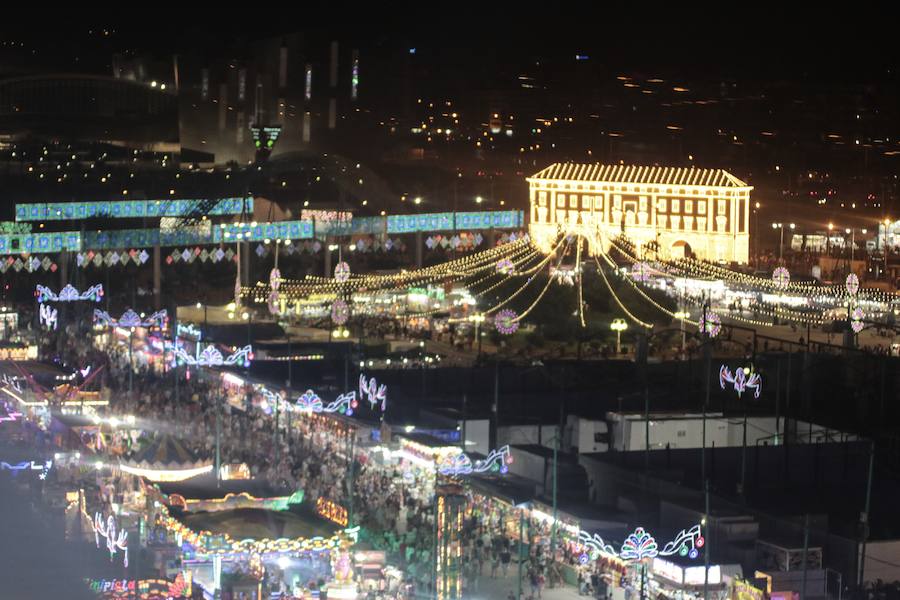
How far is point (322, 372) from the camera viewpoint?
880 inches

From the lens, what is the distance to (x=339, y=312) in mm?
28969

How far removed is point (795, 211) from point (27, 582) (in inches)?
1723

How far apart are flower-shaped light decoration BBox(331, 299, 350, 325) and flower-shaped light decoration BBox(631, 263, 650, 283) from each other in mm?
5895

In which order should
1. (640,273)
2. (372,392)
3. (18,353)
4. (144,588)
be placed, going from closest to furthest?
(144,588) < (372,392) < (18,353) < (640,273)

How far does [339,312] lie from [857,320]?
356 inches

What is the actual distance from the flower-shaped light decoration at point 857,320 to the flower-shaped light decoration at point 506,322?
223 inches

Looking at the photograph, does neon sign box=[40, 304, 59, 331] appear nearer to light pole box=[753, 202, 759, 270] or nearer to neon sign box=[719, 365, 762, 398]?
neon sign box=[719, 365, 762, 398]

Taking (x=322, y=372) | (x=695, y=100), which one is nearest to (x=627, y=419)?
(x=322, y=372)

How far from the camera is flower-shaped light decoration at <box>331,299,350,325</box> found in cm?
2860

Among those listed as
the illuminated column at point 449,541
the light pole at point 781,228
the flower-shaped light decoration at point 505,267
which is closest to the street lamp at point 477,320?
the flower-shaped light decoration at point 505,267

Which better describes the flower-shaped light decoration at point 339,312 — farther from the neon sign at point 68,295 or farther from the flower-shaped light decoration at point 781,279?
the flower-shaped light decoration at point 781,279

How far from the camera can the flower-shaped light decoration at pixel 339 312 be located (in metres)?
28.6

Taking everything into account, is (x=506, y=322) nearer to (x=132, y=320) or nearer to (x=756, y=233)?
(x=132, y=320)

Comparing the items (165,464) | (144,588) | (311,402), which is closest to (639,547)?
(144,588)
